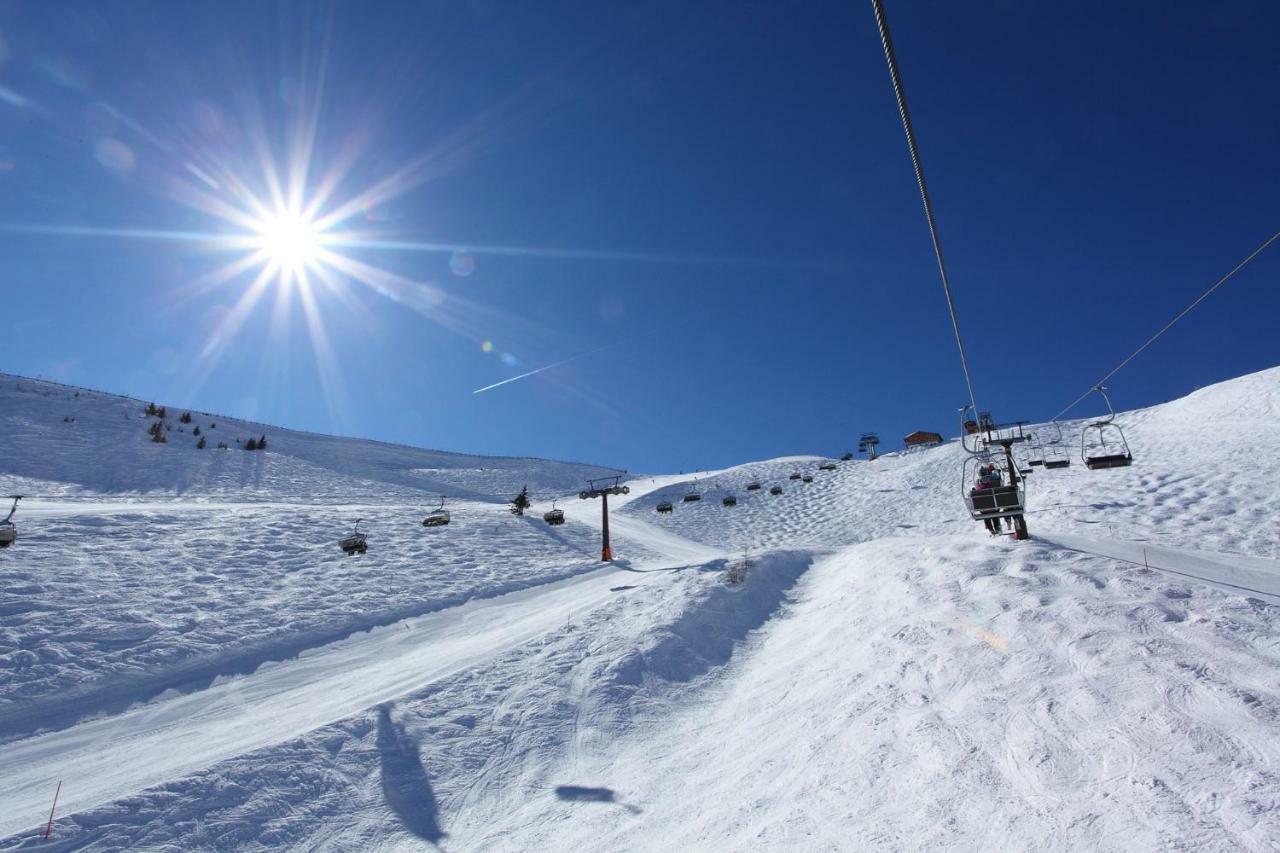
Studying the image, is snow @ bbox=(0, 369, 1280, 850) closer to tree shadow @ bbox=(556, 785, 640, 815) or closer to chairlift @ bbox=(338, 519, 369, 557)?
tree shadow @ bbox=(556, 785, 640, 815)

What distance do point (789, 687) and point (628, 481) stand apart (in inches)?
2245

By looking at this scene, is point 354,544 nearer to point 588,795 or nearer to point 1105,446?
point 588,795

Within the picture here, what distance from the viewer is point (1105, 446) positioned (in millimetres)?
32875

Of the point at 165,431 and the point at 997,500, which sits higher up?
the point at 165,431

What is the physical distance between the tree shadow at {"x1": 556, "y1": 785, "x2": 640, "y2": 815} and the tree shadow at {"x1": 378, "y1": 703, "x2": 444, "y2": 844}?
1557 mm

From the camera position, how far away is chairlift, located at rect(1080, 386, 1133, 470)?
598 inches

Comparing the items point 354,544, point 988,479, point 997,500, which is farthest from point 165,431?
point 997,500

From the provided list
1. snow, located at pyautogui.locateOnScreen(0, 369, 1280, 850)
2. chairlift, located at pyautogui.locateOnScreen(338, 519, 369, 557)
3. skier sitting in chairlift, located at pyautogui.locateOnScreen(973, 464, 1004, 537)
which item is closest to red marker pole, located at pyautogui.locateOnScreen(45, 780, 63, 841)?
snow, located at pyautogui.locateOnScreen(0, 369, 1280, 850)

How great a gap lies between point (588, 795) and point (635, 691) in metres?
2.95

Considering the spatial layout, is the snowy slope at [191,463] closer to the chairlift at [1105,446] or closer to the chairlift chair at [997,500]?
the chairlift chair at [997,500]

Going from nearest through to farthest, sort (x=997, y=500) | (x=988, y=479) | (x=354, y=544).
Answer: (x=997, y=500) → (x=988, y=479) → (x=354, y=544)

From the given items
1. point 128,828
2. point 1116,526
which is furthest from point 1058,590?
point 1116,526

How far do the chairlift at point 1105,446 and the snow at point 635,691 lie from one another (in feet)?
9.34

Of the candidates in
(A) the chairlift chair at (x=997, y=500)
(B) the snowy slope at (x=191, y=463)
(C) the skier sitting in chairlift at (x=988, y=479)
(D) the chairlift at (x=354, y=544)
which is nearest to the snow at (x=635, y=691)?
(D) the chairlift at (x=354, y=544)
